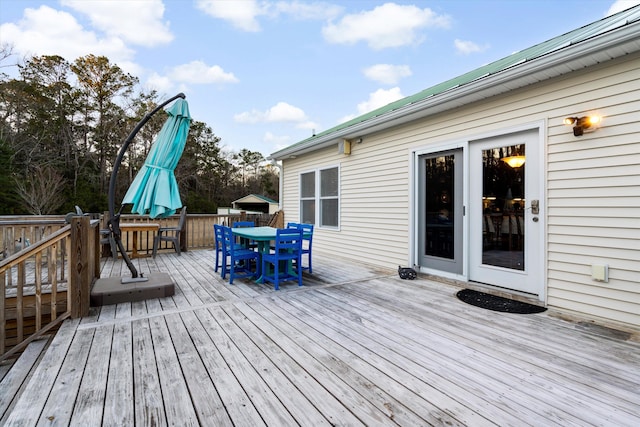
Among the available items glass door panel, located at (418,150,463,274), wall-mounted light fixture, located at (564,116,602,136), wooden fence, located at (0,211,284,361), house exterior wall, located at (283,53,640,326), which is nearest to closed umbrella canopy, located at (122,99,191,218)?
wooden fence, located at (0,211,284,361)

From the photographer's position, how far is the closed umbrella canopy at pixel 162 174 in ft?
11.2

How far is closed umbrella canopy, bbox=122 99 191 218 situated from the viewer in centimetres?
341

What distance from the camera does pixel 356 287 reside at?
403 centimetres

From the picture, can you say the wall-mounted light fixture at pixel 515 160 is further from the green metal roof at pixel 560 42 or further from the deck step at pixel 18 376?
the deck step at pixel 18 376

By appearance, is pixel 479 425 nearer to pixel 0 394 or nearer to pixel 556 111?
pixel 0 394

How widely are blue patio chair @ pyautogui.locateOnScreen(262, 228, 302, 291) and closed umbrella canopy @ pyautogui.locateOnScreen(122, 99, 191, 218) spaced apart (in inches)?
50.5

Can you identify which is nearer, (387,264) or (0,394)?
(0,394)

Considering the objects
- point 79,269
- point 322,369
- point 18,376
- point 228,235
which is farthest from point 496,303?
point 79,269

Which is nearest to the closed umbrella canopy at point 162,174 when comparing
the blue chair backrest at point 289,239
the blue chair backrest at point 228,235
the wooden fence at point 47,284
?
the wooden fence at point 47,284

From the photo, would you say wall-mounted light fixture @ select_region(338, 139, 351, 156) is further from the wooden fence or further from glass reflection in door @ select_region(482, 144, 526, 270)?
the wooden fence

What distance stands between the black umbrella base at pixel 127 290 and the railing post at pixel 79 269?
315 mm

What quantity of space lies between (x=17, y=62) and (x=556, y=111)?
22.3 m

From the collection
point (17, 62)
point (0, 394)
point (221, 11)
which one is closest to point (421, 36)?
point (221, 11)

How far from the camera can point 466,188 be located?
158 inches
